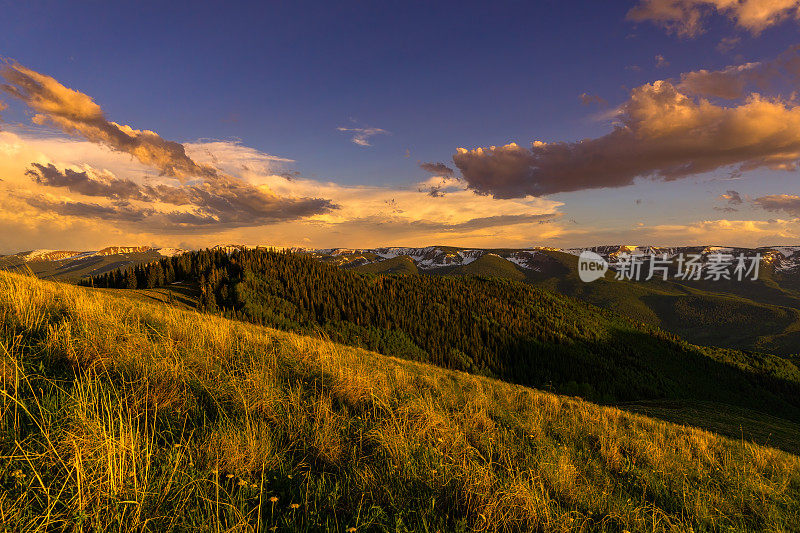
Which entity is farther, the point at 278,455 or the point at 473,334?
the point at 473,334

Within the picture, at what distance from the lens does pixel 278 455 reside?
4.22 metres

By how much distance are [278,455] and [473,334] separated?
137238 mm

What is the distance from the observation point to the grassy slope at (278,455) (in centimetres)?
317

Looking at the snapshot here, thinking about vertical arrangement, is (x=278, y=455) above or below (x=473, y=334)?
above

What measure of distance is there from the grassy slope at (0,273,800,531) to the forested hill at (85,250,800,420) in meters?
87.8

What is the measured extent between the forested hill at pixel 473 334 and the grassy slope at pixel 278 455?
87807 mm

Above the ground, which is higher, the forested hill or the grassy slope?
the grassy slope

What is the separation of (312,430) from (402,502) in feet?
5.66

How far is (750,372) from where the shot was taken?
139 m

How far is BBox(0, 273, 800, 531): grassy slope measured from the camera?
10.4 feet

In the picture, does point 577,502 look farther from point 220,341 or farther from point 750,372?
point 750,372

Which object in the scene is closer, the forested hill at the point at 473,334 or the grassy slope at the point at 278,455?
the grassy slope at the point at 278,455

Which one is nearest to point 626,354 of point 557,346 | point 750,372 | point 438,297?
point 557,346

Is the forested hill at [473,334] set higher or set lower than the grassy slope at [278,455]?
lower
